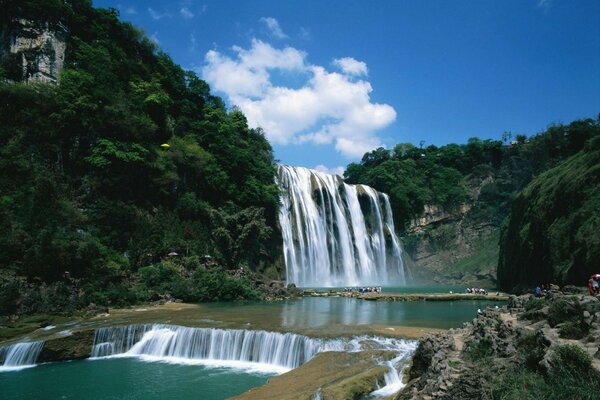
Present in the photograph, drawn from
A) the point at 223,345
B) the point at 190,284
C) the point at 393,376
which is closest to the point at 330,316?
the point at 223,345

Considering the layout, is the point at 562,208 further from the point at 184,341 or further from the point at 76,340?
the point at 76,340

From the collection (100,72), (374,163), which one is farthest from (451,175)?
(100,72)

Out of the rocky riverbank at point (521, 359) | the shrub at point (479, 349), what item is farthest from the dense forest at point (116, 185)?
the shrub at point (479, 349)

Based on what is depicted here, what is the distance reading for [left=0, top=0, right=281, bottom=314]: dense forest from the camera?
19672mm

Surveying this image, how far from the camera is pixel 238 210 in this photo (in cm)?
3238

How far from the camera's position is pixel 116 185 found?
2617 cm

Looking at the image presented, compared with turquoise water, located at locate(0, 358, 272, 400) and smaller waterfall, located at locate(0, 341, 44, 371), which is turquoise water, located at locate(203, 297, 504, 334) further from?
smaller waterfall, located at locate(0, 341, 44, 371)

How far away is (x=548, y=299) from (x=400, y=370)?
14.0ft

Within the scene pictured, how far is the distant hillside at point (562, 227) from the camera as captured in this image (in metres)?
20.4

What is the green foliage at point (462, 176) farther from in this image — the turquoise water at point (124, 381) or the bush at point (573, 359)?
the bush at point (573, 359)

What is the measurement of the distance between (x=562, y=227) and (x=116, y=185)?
1103 inches

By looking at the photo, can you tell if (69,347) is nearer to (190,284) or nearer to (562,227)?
(190,284)

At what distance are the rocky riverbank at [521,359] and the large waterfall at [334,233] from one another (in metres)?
29.7

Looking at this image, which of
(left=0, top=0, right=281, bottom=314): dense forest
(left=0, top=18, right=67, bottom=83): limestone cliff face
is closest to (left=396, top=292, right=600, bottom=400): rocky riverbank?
(left=0, top=0, right=281, bottom=314): dense forest
